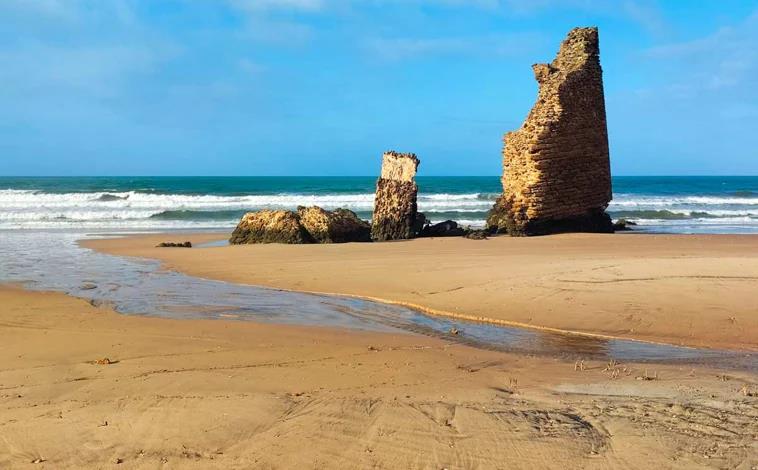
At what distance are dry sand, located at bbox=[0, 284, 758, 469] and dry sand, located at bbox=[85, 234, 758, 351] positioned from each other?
184 cm

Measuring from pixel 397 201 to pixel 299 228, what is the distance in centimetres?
312

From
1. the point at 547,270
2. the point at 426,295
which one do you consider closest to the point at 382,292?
the point at 426,295

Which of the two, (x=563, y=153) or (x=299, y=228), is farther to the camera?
(x=563, y=153)

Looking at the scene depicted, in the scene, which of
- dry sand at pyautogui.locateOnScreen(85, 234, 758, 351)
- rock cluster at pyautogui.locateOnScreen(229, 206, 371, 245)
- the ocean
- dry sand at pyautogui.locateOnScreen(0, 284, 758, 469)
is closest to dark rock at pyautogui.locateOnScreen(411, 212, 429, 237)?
rock cluster at pyautogui.locateOnScreen(229, 206, 371, 245)

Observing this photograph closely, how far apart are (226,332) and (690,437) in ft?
15.1

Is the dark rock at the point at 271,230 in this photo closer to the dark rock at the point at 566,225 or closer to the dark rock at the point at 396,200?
the dark rock at the point at 396,200

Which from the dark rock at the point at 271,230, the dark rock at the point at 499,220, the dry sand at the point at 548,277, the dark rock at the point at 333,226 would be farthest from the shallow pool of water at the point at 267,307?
the dark rock at the point at 499,220

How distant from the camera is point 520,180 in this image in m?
18.1

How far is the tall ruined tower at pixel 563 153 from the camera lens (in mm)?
17516

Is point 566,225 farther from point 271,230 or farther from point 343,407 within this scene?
point 343,407

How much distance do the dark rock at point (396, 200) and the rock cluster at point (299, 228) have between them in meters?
0.90

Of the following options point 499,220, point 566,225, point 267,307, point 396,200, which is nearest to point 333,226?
point 396,200

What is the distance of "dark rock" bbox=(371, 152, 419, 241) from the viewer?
60.2 feet

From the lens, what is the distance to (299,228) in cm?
1702
